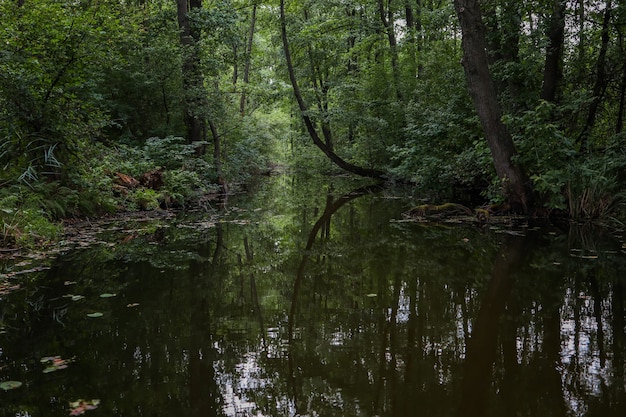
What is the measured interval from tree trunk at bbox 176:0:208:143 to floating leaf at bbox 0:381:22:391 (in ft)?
38.8

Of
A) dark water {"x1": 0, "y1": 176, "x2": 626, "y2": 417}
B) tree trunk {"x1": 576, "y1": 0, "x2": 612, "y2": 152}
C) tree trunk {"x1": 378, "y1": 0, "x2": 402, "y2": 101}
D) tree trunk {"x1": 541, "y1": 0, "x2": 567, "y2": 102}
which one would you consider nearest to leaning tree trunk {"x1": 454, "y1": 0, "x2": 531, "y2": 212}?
tree trunk {"x1": 576, "y1": 0, "x2": 612, "y2": 152}

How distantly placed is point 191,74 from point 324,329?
12.1 meters

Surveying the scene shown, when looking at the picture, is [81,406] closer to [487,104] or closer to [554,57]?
[487,104]

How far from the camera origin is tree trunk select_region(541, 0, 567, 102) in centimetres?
951

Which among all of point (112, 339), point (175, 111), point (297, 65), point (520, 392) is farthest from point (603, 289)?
point (297, 65)

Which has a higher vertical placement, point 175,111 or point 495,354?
point 175,111

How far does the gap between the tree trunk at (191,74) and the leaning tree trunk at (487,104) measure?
27.3 ft

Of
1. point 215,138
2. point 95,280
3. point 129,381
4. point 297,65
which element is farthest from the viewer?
point 297,65

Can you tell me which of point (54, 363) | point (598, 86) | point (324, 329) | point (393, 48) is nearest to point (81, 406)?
point (54, 363)

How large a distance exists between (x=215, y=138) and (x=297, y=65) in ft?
28.4

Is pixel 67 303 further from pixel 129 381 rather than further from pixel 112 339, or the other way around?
pixel 129 381

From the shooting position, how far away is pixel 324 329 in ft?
12.6

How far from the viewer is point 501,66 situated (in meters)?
10.5

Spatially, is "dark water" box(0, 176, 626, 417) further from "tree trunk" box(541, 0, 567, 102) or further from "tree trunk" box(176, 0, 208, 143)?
"tree trunk" box(176, 0, 208, 143)
